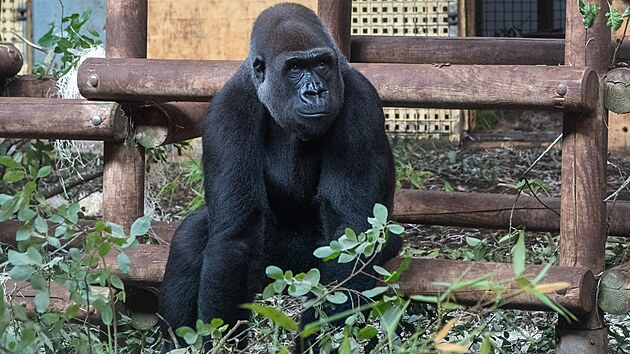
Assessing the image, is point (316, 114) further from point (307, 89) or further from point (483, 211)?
point (483, 211)

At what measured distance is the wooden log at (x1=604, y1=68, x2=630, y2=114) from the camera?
3.24 meters

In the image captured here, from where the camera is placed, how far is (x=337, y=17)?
4148 mm

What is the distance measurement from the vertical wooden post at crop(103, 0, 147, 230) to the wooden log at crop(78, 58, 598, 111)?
0.19 m

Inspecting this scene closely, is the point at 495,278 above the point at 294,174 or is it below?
below

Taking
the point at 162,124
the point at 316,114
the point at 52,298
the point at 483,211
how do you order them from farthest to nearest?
the point at 483,211, the point at 162,124, the point at 52,298, the point at 316,114

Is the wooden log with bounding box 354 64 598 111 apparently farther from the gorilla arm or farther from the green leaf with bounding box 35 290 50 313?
the green leaf with bounding box 35 290 50 313

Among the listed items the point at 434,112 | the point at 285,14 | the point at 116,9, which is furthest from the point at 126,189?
the point at 434,112

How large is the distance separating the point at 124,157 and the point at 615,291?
1.80m

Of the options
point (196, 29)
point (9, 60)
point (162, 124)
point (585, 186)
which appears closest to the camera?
point (585, 186)

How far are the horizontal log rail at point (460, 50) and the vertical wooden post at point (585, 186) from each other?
105cm

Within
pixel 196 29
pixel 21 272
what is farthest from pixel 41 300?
pixel 196 29

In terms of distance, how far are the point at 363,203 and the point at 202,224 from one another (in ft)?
1.91

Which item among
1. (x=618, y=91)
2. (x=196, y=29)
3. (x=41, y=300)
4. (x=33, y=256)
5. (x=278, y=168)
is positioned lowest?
(x=41, y=300)

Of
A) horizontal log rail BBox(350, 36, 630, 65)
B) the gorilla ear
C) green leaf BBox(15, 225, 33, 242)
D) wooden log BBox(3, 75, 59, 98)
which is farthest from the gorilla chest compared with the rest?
wooden log BBox(3, 75, 59, 98)
